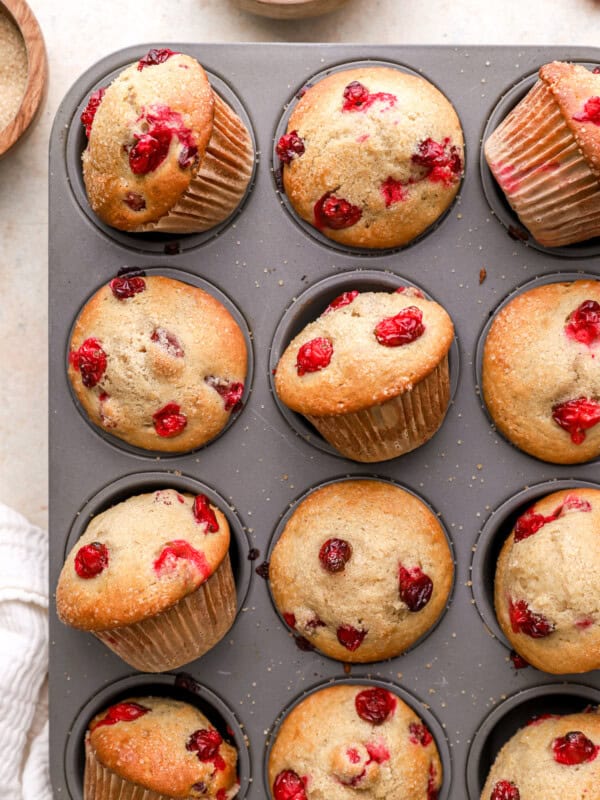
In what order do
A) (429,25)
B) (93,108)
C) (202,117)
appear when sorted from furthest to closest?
(429,25) < (93,108) < (202,117)

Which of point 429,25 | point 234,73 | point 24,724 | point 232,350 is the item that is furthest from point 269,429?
point 429,25

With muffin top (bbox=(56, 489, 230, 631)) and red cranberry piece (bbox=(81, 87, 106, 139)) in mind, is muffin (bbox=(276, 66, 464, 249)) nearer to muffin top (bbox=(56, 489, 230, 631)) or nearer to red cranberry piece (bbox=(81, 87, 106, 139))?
red cranberry piece (bbox=(81, 87, 106, 139))

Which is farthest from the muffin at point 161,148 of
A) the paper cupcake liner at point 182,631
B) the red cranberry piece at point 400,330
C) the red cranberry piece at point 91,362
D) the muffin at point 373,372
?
the paper cupcake liner at point 182,631

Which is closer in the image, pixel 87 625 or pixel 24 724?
pixel 87 625

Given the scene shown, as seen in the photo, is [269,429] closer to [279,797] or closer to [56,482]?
[56,482]

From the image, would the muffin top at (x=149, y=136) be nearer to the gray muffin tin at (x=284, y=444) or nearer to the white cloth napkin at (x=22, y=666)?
the gray muffin tin at (x=284, y=444)

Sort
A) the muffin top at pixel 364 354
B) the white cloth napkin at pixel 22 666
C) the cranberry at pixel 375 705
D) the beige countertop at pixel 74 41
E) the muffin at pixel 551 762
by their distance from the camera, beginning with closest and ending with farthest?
1. the muffin top at pixel 364 354
2. the muffin at pixel 551 762
3. the cranberry at pixel 375 705
4. the white cloth napkin at pixel 22 666
5. the beige countertop at pixel 74 41
